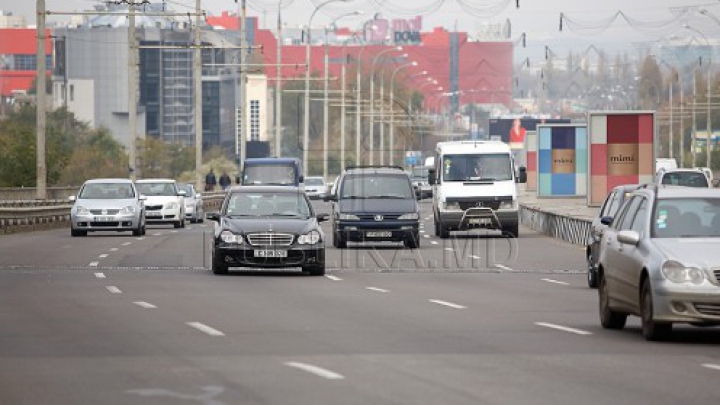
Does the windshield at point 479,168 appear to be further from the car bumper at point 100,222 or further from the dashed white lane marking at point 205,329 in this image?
the dashed white lane marking at point 205,329

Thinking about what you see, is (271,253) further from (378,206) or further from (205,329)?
(378,206)

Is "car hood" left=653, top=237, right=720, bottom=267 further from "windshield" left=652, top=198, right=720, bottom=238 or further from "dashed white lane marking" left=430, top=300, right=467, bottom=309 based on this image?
"dashed white lane marking" left=430, top=300, right=467, bottom=309

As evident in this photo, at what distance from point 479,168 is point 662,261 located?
1331 inches

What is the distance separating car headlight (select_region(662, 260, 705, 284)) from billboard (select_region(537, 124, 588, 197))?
61558 mm

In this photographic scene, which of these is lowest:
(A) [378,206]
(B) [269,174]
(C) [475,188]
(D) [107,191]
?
(A) [378,206]

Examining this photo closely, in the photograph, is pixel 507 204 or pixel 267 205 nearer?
pixel 267 205

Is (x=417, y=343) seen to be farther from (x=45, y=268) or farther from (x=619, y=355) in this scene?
(x=45, y=268)

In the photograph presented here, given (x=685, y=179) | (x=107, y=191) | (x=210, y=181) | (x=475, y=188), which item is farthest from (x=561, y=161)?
(x=107, y=191)

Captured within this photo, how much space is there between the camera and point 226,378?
→ 15312 mm

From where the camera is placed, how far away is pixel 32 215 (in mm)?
60250

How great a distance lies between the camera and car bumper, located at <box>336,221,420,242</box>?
145 feet

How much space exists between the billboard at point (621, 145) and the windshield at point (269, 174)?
926 cm

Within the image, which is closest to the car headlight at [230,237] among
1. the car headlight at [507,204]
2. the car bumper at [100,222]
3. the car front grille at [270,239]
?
the car front grille at [270,239]

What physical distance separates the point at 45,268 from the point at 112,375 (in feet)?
66.8
